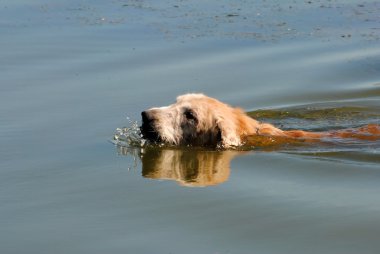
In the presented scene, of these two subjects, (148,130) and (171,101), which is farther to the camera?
(171,101)

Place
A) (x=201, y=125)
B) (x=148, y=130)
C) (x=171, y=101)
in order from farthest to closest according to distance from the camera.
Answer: (x=171, y=101) → (x=201, y=125) → (x=148, y=130)

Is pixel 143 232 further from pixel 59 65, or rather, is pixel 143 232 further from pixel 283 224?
pixel 59 65

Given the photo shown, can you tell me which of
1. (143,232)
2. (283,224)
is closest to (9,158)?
(143,232)

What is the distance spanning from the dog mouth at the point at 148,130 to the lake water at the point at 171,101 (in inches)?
5.9

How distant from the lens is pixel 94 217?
8102mm

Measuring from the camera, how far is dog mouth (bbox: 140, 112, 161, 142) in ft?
35.7

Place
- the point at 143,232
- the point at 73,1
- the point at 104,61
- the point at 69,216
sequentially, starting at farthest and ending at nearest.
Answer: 1. the point at 73,1
2. the point at 104,61
3. the point at 69,216
4. the point at 143,232

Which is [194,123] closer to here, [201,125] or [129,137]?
[201,125]

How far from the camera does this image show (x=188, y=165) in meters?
10.6

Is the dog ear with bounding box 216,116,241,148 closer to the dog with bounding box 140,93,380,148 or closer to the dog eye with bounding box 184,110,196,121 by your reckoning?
the dog with bounding box 140,93,380,148

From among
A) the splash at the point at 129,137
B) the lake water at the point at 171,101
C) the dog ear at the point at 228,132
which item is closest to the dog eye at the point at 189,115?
the dog ear at the point at 228,132

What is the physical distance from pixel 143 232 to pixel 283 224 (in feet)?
4.00

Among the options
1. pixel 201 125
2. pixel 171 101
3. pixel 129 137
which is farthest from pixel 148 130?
pixel 171 101

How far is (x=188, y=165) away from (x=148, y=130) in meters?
0.79
